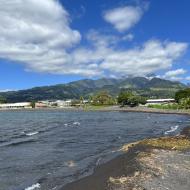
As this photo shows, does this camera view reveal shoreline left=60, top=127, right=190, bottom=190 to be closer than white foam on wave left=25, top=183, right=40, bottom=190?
Yes

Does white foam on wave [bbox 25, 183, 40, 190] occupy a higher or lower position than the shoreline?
lower

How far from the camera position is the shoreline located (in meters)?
29.6

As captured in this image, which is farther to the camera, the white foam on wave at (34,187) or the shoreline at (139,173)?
the white foam on wave at (34,187)

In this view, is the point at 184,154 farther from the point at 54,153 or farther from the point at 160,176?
the point at 54,153

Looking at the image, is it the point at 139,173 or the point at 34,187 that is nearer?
the point at 34,187

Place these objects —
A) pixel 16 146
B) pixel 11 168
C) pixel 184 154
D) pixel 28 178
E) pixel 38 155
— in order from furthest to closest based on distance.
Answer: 1. pixel 16 146
2. pixel 38 155
3. pixel 184 154
4. pixel 11 168
5. pixel 28 178

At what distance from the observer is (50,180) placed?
34.1m

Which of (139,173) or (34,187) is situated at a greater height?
(139,173)

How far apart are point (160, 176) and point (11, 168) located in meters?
16.9

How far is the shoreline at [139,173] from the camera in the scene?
97.2 feet

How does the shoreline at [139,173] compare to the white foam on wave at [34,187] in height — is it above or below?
above

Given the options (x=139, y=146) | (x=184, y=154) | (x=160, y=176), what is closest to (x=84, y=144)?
(x=139, y=146)

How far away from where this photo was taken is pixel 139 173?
3403cm

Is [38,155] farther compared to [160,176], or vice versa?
[38,155]
